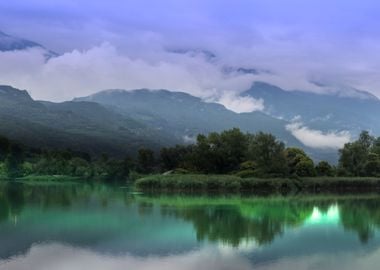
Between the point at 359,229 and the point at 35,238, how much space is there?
20.3 m

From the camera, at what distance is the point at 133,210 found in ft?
145

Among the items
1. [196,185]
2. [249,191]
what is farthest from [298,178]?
[196,185]

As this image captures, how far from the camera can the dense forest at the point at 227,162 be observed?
7831 cm

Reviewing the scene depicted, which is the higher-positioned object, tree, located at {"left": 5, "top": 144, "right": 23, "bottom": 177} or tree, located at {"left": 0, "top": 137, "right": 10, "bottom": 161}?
tree, located at {"left": 0, "top": 137, "right": 10, "bottom": 161}

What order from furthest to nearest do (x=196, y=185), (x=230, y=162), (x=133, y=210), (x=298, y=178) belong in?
1. (x=230, y=162)
2. (x=298, y=178)
3. (x=196, y=185)
4. (x=133, y=210)

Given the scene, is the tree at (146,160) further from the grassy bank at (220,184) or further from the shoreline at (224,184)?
the grassy bank at (220,184)

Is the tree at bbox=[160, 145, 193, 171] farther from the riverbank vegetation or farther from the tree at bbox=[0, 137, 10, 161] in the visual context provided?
the tree at bbox=[0, 137, 10, 161]

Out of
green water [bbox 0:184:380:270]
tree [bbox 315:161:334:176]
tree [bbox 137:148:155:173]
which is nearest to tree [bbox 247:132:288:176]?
tree [bbox 315:161:334:176]

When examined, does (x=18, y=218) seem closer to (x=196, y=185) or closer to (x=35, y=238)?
(x=35, y=238)

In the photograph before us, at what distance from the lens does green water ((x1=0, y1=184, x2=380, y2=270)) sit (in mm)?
23531

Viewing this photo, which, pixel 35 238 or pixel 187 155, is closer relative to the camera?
pixel 35 238

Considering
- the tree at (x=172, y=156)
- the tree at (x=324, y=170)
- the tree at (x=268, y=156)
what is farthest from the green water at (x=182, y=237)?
the tree at (x=172, y=156)

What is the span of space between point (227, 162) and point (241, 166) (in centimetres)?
346

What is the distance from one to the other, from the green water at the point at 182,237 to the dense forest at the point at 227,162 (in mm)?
28747
